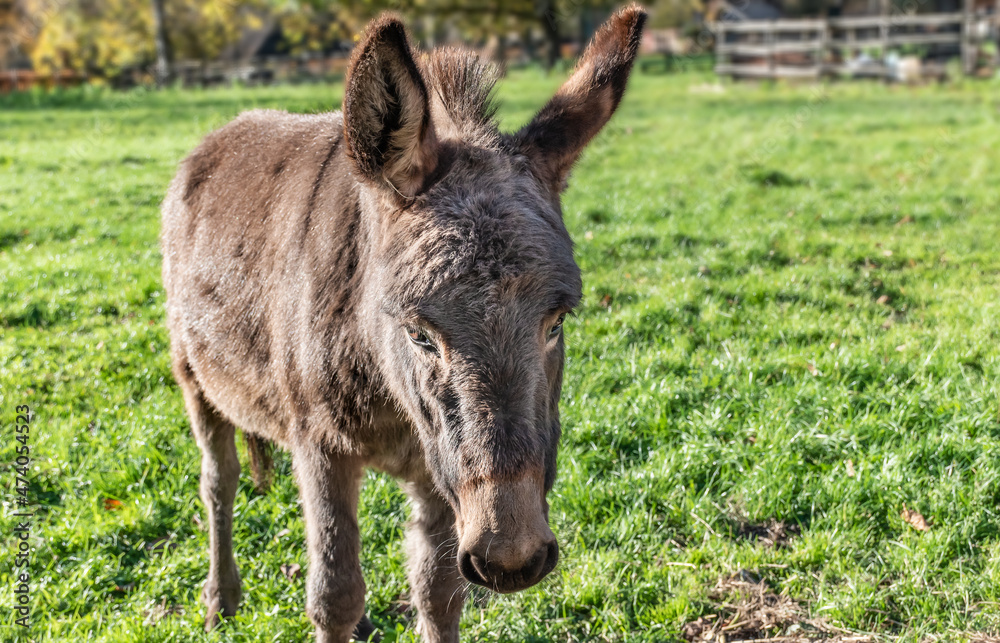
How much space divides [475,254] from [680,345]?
3.56 m

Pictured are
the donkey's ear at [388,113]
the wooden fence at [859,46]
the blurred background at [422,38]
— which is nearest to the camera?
the donkey's ear at [388,113]

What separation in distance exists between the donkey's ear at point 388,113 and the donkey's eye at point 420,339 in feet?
1.46

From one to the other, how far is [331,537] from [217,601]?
1.13m

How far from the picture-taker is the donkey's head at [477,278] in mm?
1999

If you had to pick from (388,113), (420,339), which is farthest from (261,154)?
(420,339)

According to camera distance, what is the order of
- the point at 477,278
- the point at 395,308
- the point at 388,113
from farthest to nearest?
the point at 388,113, the point at 395,308, the point at 477,278

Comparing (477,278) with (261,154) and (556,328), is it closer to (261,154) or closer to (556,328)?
(556,328)

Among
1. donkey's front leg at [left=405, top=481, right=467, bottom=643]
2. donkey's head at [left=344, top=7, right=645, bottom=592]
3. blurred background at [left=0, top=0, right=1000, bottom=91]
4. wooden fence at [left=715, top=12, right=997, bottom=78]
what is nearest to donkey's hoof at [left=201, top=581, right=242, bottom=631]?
donkey's front leg at [left=405, top=481, right=467, bottom=643]

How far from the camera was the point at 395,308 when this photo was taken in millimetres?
2225

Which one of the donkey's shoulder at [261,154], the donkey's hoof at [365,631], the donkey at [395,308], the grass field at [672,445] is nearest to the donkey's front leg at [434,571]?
the donkey at [395,308]

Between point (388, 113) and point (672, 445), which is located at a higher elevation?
point (388, 113)

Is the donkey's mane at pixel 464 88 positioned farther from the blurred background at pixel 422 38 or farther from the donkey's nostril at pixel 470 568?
the blurred background at pixel 422 38

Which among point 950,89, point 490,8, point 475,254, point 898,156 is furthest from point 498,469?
point 490,8

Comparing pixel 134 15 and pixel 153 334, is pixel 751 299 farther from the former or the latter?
pixel 134 15
